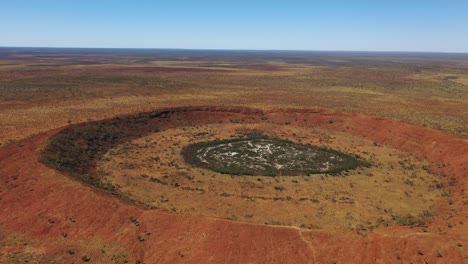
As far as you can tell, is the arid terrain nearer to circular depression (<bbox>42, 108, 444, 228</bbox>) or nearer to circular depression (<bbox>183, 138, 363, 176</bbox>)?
circular depression (<bbox>42, 108, 444, 228</bbox>)

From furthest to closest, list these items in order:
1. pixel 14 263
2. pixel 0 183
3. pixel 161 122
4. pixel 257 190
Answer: pixel 161 122 → pixel 257 190 → pixel 0 183 → pixel 14 263

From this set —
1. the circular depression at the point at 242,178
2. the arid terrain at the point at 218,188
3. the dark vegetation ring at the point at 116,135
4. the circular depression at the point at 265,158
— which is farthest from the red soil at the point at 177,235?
the circular depression at the point at 265,158

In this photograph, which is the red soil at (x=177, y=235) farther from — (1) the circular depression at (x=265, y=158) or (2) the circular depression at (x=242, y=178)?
(1) the circular depression at (x=265, y=158)

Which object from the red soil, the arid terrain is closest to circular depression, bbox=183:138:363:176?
the arid terrain

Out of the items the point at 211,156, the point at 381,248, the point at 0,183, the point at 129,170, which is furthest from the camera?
the point at 211,156

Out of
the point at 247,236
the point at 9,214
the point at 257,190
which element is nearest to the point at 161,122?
the point at 257,190

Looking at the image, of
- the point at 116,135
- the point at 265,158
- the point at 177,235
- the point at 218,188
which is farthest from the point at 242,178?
the point at 116,135

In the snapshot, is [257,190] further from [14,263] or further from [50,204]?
[14,263]
